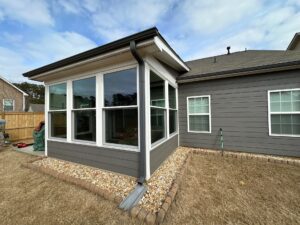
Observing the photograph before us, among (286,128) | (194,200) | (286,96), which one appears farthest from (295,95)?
(194,200)

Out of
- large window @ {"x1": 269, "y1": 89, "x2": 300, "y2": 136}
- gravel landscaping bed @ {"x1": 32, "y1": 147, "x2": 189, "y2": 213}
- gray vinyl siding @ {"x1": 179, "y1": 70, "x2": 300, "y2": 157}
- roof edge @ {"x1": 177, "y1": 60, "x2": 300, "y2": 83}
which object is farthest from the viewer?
gray vinyl siding @ {"x1": 179, "y1": 70, "x2": 300, "y2": 157}

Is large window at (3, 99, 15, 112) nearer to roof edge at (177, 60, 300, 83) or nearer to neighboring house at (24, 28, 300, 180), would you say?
neighboring house at (24, 28, 300, 180)

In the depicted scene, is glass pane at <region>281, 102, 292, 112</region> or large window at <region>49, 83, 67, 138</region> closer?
glass pane at <region>281, 102, 292, 112</region>

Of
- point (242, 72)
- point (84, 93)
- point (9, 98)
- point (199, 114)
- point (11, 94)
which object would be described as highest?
point (11, 94)

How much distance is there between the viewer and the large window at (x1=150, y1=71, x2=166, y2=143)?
3.74m

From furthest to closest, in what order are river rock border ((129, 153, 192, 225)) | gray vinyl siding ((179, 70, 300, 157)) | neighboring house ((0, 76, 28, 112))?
neighboring house ((0, 76, 28, 112))
gray vinyl siding ((179, 70, 300, 157))
river rock border ((129, 153, 192, 225))

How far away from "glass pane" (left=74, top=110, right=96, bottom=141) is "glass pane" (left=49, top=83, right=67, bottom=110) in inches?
28.3

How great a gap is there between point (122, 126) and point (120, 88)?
3.08ft

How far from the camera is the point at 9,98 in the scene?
15.6m

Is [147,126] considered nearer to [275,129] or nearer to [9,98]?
[275,129]

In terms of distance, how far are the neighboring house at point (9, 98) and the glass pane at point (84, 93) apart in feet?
53.7

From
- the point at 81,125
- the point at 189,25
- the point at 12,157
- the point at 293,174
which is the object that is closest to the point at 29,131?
the point at 12,157

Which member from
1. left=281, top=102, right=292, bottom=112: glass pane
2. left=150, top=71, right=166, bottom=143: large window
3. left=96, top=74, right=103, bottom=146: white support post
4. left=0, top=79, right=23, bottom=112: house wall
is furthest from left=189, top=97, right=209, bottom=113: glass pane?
left=0, top=79, right=23, bottom=112: house wall

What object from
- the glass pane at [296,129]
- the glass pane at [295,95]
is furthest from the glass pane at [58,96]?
the glass pane at [296,129]
